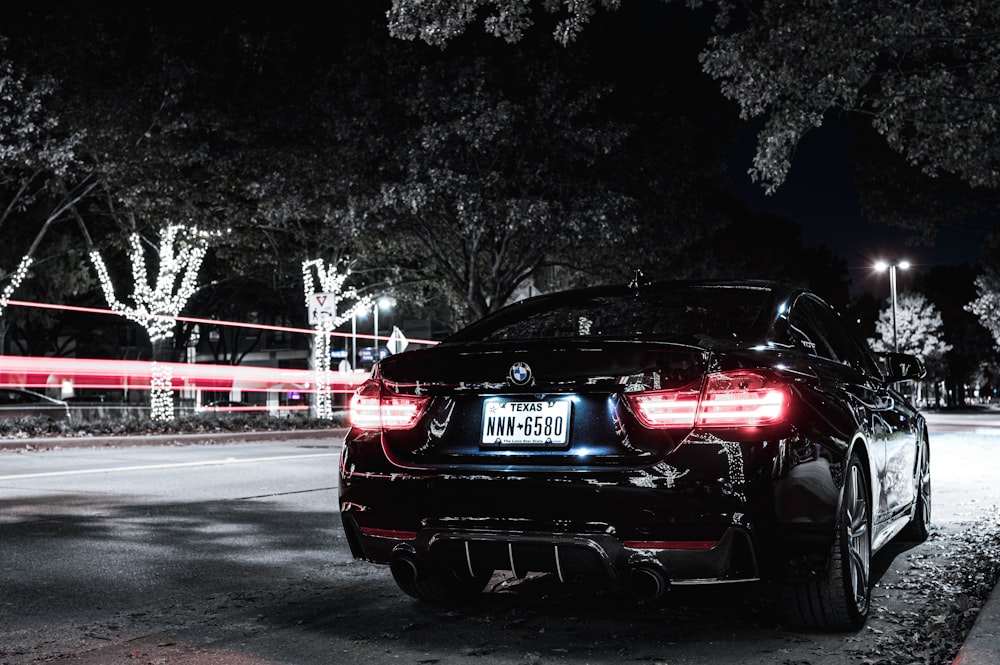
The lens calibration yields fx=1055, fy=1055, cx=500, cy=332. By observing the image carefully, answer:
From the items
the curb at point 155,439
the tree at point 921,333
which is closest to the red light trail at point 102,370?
the curb at point 155,439

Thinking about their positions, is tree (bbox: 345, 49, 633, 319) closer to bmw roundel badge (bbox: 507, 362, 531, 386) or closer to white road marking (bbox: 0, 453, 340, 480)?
white road marking (bbox: 0, 453, 340, 480)

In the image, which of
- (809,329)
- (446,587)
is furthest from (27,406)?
(809,329)

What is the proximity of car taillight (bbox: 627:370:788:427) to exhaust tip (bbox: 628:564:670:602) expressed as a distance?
1.73 ft

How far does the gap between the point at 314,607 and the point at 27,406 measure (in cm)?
2110

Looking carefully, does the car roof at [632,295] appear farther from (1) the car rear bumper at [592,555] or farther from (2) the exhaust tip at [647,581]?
(2) the exhaust tip at [647,581]

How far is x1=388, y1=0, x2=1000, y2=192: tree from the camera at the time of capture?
10.5m

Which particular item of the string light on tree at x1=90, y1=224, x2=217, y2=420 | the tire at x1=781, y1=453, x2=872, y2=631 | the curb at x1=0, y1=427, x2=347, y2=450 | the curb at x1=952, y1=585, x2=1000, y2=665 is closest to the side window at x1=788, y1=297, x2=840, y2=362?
the tire at x1=781, y1=453, x2=872, y2=631

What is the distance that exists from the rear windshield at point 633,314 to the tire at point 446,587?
43.3 inches

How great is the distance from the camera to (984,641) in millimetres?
3963

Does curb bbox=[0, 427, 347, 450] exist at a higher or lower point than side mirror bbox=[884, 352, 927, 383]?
lower

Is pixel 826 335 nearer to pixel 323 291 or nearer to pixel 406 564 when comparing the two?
pixel 406 564

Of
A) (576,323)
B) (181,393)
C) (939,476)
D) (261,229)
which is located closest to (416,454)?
(576,323)

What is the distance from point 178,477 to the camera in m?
12.0

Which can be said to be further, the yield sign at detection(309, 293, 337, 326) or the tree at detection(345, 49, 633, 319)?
the yield sign at detection(309, 293, 337, 326)
